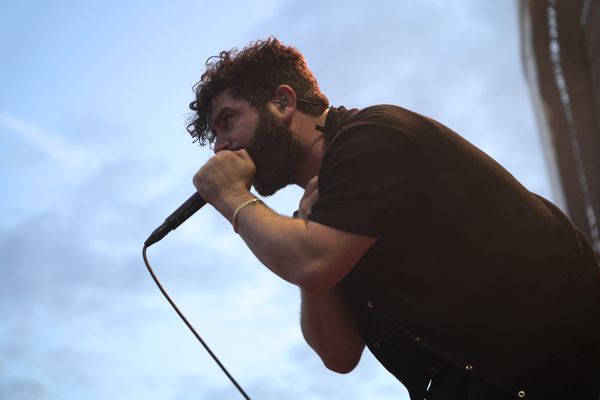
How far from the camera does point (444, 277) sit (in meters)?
2.39

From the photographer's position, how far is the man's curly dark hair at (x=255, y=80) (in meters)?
3.13

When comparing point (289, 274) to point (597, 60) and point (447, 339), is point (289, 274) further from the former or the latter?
point (597, 60)

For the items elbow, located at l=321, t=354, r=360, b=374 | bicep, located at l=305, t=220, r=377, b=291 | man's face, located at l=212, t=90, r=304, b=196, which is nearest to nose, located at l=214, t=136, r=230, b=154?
man's face, located at l=212, t=90, r=304, b=196

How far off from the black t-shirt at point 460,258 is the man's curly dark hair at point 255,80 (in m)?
0.66

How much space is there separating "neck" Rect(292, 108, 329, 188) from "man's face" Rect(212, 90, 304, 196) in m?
0.02

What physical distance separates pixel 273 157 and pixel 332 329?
2.17 ft

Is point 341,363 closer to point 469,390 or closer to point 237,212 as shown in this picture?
point 469,390

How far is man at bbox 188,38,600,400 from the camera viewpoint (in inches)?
93.0

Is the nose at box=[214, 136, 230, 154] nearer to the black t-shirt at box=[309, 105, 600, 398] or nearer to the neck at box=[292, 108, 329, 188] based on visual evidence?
the neck at box=[292, 108, 329, 188]

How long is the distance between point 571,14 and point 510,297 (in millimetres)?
9527

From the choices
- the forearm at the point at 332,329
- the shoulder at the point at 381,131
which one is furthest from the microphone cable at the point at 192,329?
the shoulder at the point at 381,131

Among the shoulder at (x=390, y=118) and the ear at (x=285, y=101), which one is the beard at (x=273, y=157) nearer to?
the ear at (x=285, y=101)

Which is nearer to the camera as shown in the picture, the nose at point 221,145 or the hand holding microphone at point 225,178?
the hand holding microphone at point 225,178

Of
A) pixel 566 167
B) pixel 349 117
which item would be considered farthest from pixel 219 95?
pixel 566 167
